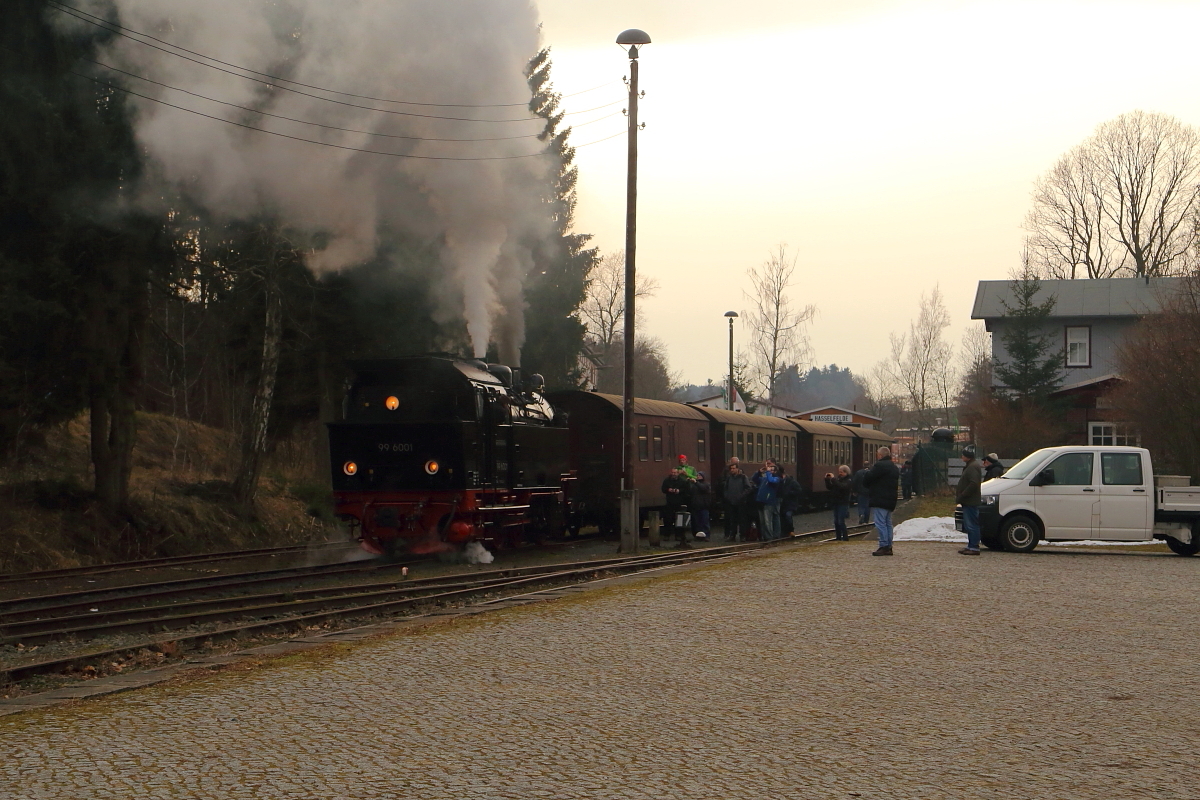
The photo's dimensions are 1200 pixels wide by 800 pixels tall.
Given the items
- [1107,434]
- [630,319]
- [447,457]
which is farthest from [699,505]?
[1107,434]

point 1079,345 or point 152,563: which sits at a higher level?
point 1079,345

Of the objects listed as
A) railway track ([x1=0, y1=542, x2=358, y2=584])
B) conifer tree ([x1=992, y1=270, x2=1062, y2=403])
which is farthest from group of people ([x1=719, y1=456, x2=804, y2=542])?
conifer tree ([x1=992, y1=270, x2=1062, y2=403])

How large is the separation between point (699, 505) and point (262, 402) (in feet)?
29.9

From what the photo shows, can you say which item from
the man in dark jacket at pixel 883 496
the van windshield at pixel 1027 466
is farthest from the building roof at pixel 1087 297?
the man in dark jacket at pixel 883 496

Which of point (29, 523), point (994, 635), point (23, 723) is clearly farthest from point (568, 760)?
point (29, 523)

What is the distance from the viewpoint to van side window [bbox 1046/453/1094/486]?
61.4ft

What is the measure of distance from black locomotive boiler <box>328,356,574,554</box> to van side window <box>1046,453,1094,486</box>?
8.44m

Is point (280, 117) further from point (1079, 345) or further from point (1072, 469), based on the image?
point (1079, 345)

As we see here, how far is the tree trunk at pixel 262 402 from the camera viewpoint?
2461cm

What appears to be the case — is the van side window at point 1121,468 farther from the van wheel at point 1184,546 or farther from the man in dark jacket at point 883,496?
the man in dark jacket at point 883,496

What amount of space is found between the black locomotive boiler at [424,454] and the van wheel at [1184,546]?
1041cm

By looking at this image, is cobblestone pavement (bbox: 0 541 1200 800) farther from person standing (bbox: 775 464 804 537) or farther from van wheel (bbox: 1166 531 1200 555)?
person standing (bbox: 775 464 804 537)

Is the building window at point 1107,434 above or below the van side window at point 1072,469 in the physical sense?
above

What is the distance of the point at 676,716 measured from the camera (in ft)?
22.2
